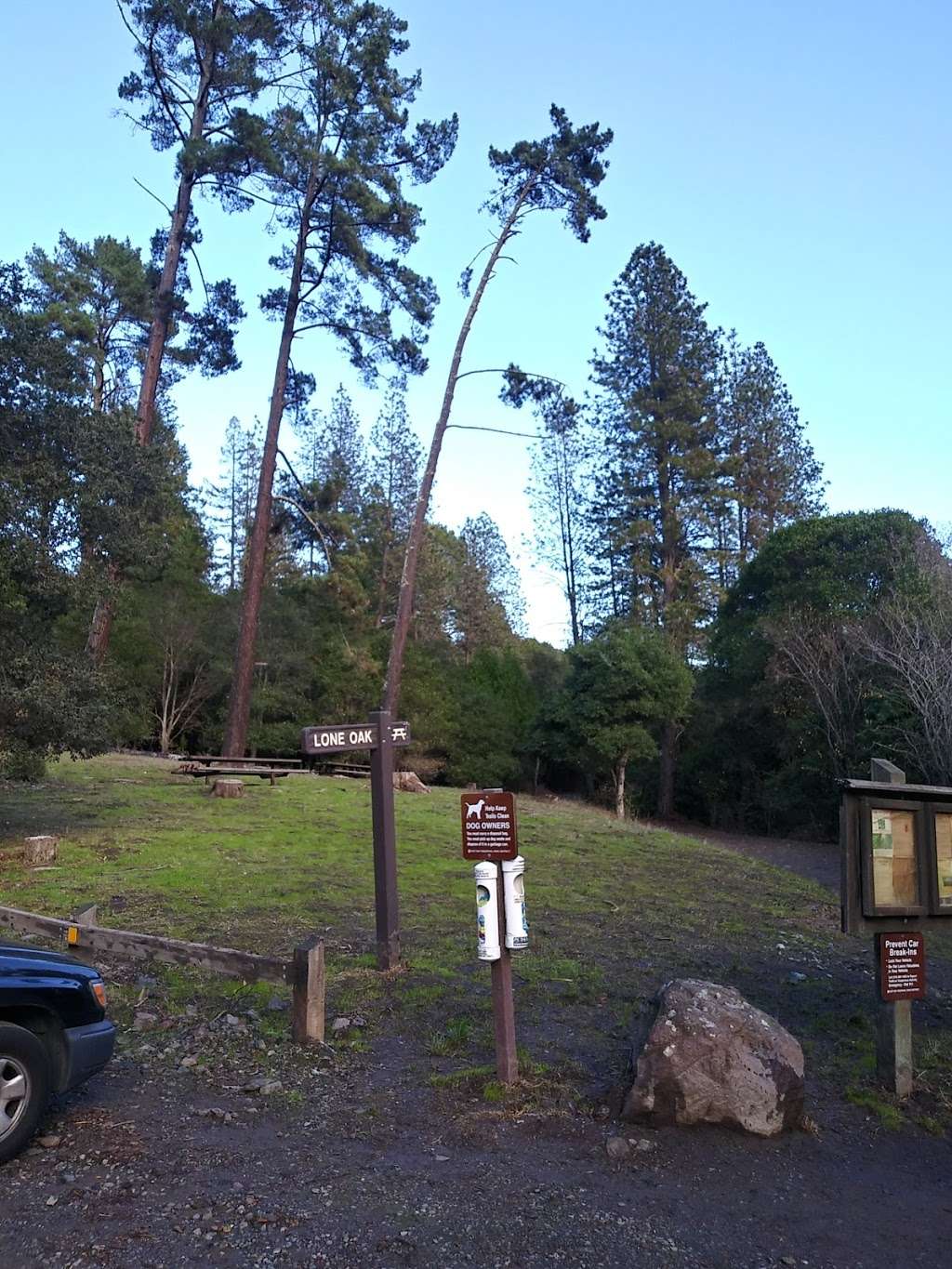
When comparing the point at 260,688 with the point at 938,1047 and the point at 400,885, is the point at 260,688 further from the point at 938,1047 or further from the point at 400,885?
the point at 938,1047

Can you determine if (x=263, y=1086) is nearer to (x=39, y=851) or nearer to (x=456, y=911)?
(x=456, y=911)

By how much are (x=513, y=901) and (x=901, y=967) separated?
2.16 meters

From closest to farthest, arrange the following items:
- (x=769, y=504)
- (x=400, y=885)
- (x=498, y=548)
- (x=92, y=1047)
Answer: (x=92, y=1047) < (x=400, y=885) < (x=769, y=504) < (x=498, y=548)

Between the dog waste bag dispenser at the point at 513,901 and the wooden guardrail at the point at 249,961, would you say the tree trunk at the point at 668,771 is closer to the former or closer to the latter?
the wooden guardrail at the point at 249,961

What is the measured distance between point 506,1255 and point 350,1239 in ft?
1.96

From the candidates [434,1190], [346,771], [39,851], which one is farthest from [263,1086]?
[346,771]

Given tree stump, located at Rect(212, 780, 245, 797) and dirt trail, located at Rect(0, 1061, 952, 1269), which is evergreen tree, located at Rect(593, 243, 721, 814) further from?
dirt trail, located at Rect(0, 1061, 952, 1269)

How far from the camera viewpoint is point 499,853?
5.36 metres

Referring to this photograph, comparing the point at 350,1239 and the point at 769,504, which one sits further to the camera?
the point at 769,504

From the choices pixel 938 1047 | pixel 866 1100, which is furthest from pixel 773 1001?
pixel 866 1100

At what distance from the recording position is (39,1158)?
14.3 ft

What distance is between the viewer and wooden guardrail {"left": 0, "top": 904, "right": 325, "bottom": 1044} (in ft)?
19.1

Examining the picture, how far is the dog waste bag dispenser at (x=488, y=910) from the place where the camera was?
5.23 metres

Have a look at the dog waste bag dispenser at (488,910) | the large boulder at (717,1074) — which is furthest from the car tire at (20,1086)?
the large boulder at (717,1074)
